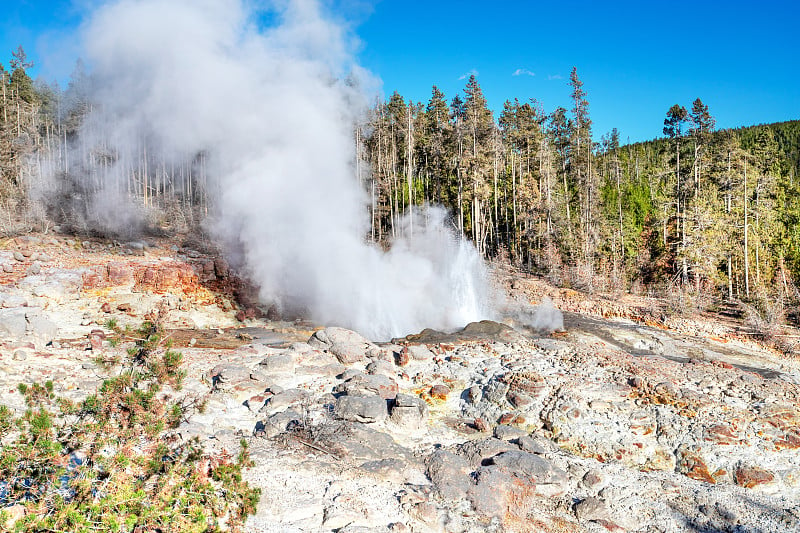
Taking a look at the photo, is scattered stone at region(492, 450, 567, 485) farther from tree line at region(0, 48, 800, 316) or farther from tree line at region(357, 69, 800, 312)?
tree line at region(357, 69, 800, 312)

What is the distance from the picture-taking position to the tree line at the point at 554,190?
22.9 metres

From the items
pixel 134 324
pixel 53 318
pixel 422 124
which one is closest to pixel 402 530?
pixel 134 324

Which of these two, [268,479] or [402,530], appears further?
[268,479]

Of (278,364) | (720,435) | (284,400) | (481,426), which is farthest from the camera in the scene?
(278,364)

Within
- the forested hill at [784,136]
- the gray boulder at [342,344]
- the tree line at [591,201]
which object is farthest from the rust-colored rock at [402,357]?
the forested hill at [784,136]

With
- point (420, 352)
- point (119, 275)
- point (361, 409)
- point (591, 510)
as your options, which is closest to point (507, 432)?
point (591, 510)

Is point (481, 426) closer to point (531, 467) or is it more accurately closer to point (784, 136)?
point (531, 467)

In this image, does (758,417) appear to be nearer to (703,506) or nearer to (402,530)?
(703,506)

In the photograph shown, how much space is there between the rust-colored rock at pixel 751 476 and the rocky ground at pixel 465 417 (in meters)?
0.02

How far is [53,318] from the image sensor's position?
39.7 ft

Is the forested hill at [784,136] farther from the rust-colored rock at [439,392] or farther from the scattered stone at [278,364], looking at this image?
the scattered stone at [278,364]

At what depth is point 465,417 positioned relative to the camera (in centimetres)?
834

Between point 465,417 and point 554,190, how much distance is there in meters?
29.7

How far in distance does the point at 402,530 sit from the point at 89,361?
7638mm
